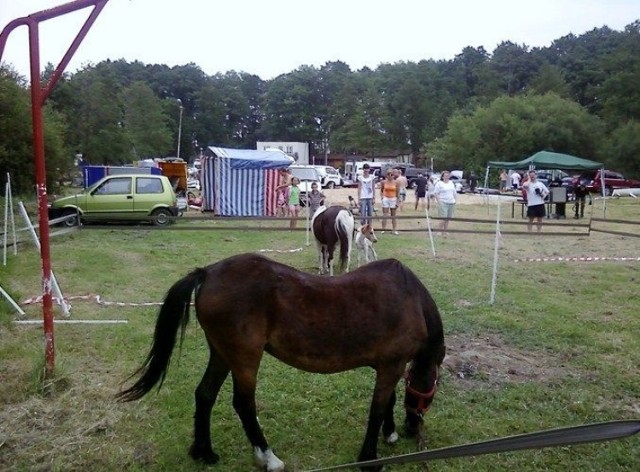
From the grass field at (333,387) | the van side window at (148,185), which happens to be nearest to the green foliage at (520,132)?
the van side window at (148,185)

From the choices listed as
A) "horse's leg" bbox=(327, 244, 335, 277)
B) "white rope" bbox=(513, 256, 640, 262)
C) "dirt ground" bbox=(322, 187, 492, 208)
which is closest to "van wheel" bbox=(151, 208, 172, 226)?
"horse's leg" bbox=(327, 244, 335, 277)

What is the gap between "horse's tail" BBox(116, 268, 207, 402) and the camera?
324 centimetres

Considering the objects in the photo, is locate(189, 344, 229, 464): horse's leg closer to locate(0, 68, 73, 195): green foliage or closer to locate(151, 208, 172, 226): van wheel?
locate(151, 208, 172, 226): van wheel

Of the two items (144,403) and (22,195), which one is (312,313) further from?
(22,195)

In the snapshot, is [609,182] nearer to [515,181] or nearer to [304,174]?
[515,181]

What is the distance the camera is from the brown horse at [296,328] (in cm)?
314

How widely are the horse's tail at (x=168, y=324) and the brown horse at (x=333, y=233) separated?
544cm

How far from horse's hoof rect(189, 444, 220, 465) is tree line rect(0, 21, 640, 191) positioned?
15396mm

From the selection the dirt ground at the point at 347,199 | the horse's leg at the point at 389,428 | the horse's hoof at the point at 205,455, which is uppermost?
the dirt ground at the point at 347,199

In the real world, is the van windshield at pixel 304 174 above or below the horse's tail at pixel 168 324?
above

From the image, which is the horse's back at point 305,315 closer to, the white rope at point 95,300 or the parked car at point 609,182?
the white rope at point 95,300

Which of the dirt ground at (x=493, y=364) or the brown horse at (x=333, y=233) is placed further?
the brown horse at (x=333, y=233)

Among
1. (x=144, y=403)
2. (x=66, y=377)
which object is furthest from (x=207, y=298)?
(x=66, y=377)

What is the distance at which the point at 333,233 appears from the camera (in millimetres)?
8680
